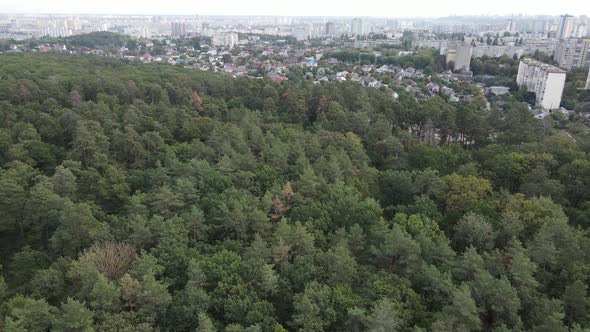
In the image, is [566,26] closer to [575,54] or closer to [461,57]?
[575,54]

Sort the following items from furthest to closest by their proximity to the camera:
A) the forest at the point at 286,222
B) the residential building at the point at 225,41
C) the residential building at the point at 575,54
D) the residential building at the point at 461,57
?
the residential building at the point at 225,41 → the residential building at the point at 461,57 → the residential building at the point at 575,54 → the forest at the point at 286,222

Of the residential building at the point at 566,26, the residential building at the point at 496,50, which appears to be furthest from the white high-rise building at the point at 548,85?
the residential building at the point at 566,26

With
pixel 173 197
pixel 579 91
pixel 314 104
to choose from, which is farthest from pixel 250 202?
pixel 579 91

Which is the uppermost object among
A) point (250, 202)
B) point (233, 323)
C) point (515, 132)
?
point (515, 132)

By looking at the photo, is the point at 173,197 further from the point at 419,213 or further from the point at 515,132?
the point at 515,132

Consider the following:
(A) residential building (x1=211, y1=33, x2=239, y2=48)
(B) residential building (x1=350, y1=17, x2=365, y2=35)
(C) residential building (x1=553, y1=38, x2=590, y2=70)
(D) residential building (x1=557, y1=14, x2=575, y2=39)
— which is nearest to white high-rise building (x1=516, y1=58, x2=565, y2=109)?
(C) residential building (x1=553, y1=38, x2=590, y2=70)

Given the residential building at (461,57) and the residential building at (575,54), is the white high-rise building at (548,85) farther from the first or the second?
the residential building at (575,54)
